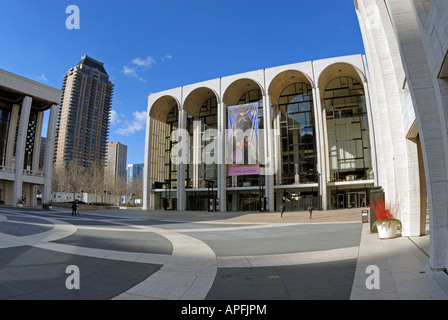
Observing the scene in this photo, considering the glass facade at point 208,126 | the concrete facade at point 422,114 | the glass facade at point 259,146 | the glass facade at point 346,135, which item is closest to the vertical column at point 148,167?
the glass facade at point 208,126

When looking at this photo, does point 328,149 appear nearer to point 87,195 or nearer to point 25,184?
point 25,184

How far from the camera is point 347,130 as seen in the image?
45250 millimetres

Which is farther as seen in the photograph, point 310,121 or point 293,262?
point 310,121

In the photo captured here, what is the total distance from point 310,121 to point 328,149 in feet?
18.8

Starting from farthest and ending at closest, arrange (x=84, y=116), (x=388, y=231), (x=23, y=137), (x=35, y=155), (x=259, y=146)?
(x=84, y=116) < (x=35, y=155) < (x=259, y=146) < (x=23, y=137) < (x=388, y=231)

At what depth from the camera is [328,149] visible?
4594 cm

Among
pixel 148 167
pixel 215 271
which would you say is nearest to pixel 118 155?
pixel 148 167

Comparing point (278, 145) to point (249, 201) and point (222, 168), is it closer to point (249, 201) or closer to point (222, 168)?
point (222, 168)

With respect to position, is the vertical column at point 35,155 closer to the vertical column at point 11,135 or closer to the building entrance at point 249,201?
the vertical column at point 11,135

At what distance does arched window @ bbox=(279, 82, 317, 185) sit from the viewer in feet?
150

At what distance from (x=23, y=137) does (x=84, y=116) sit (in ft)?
313

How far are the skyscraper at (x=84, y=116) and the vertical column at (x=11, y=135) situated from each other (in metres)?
73.2

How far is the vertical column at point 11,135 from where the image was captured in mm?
44803
